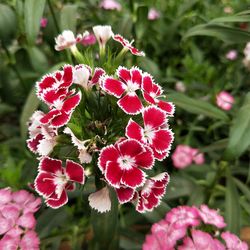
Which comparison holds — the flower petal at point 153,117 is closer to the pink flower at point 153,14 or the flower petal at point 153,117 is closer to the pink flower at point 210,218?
the pink flower at point 210,218

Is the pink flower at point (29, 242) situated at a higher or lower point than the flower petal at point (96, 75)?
lower

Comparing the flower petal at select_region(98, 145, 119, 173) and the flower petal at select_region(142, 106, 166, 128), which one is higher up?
the flower petal at select_region(142, 106, 166, 128)

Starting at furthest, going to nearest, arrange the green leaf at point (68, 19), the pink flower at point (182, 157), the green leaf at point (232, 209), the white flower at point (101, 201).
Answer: the pink flower at point (182, 157)
the green leaf at point (68, 19)
the green leaf at point (232, 209)
the white flower at point (101, 201)

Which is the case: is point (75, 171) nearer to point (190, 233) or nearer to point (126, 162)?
point (126, 162)

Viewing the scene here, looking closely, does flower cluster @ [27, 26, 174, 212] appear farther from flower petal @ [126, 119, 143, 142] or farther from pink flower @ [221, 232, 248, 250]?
pink flower @ [221, 232, 248, 250]

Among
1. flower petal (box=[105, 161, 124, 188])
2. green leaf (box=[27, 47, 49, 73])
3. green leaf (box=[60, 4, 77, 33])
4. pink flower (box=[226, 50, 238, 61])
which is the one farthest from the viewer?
pink flower (box=[226, 50, 238, 61])

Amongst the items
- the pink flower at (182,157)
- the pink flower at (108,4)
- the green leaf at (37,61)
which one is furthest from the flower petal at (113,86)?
the pink flower at (108,4)

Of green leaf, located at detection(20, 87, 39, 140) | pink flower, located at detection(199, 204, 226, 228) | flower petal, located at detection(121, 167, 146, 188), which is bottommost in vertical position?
pink flower, located at detection(199, 204, 226, 228)

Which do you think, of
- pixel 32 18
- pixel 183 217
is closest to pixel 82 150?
pixel 183 217

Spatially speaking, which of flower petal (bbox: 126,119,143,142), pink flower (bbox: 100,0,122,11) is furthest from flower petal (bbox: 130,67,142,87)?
pink flower (bbox: 100,0,122,11)
